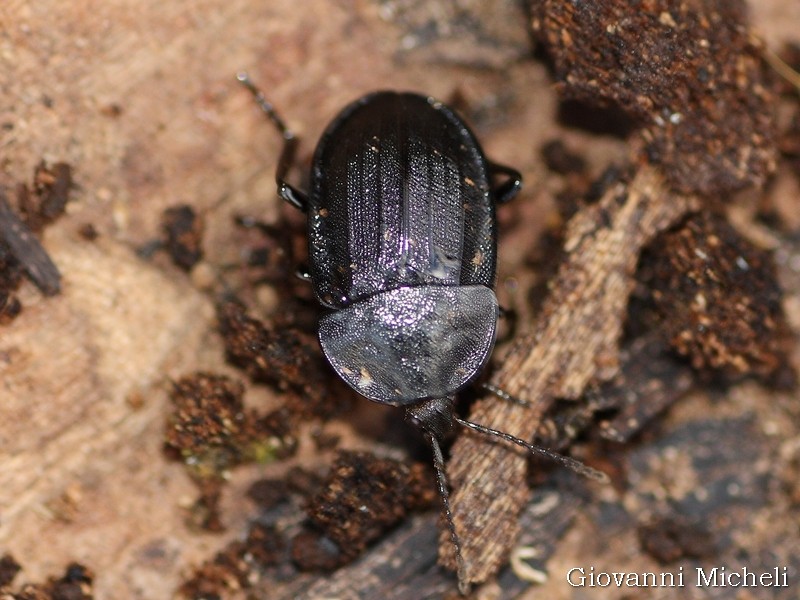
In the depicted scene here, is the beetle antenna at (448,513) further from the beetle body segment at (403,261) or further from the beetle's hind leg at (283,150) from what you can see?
the beetle's hind leg at (283,150)

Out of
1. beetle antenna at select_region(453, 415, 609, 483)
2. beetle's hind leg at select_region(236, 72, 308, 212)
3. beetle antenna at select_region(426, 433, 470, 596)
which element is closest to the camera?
beetle antenna at select_region(426, 433, 470, 596)

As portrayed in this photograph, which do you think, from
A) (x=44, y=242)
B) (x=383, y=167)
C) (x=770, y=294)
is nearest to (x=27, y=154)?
(x=44, y=242)

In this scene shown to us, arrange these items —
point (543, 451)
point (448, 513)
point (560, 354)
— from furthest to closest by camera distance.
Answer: point (560, 354), point (543, 451), point (448, 513)

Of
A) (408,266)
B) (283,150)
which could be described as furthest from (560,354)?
(283,150)

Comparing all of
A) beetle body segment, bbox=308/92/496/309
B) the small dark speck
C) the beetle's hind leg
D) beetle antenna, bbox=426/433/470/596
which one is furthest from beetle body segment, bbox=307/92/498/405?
the small dark speck

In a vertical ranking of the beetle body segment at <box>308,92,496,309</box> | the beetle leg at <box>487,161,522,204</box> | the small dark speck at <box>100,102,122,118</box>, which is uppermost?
the small dark speck at <box>100,102,122,118</box>

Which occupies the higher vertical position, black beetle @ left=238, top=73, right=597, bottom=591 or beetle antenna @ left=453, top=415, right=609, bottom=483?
black beetle @ left=238, top=73, right=597, bottom=591

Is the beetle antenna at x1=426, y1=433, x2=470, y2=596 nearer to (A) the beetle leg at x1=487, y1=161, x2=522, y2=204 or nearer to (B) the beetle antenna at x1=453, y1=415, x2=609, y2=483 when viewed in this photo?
(B) the beetle antenna at x1=453, y1=415, x2=609, y2=483

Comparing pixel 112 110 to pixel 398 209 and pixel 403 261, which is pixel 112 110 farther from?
pixel 403 261
